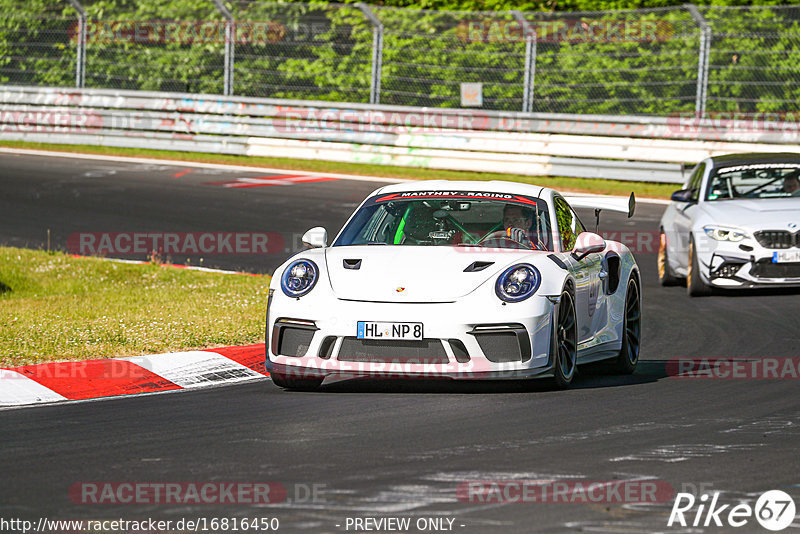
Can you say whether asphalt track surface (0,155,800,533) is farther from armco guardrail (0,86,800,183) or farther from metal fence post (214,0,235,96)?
metal fence post (214,0,235,96)

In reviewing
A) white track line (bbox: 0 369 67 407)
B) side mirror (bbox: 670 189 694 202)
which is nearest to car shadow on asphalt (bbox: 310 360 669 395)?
white track line (bbox: 0 369 67 407)

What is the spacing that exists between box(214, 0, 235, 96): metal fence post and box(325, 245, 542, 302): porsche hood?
17.0 metres

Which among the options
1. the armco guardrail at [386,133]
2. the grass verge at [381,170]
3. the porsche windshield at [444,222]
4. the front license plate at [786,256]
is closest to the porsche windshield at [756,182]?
the front license plate at [786,256]

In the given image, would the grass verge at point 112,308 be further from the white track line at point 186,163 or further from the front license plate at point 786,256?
the white track line at point 186,163

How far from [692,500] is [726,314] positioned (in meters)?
7.09

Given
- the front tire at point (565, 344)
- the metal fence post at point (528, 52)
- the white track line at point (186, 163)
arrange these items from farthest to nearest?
1. the white track line at point (186, 163)
2. the metal fence post at point (528, 52)
3. the front tire at point (565, 344)

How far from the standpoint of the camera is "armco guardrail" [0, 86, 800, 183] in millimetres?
22672

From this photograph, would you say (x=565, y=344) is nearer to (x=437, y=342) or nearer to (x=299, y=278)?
(x=437, y=342)

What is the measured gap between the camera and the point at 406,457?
6.16 metres

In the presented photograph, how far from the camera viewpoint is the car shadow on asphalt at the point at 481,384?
817 centimetres

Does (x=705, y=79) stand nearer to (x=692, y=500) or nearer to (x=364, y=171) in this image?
(x=364, y=171)

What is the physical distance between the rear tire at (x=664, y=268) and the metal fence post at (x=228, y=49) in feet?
39.4

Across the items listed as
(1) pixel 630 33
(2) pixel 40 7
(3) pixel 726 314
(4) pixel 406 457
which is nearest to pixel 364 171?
(1) pixel 630 33

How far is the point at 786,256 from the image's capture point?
13.1 meters
